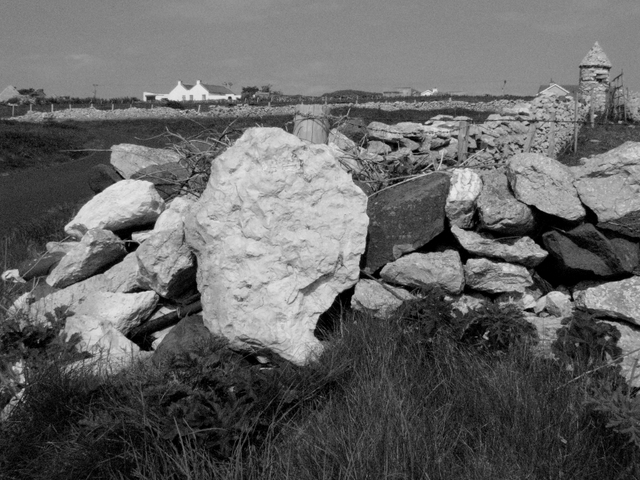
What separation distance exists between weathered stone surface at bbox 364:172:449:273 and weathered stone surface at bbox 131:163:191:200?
7.96 feet

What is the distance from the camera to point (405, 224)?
5355 millimetres

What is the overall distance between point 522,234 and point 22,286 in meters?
4.69

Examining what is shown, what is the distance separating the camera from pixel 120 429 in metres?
3.71

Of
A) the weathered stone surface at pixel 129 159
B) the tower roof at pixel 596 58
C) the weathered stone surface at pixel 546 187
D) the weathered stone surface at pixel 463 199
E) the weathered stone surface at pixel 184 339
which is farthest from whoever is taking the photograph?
the tower roof at pixel 596 58

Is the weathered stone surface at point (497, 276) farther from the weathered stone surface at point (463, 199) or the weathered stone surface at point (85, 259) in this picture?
the weathered stone surface at point (85, 259)

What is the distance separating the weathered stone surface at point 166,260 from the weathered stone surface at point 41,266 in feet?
5.12

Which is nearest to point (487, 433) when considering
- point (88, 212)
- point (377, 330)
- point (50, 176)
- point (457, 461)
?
point (457, 461)

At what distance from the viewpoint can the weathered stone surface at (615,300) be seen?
4840 millimetres

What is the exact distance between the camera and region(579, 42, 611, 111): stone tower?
98.2ft

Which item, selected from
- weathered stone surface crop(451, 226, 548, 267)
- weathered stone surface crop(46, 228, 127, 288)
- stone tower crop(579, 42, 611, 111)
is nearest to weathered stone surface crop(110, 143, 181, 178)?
weathered stone surface crop(46, 228, 127, 288)

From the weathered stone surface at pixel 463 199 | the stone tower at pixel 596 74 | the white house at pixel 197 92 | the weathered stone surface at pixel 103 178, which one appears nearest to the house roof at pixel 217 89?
the white house at pixel 197 92

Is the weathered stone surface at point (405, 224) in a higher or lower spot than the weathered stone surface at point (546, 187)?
lower

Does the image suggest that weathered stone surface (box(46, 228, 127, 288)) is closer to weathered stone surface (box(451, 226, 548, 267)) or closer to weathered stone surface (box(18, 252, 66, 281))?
weathered stone surface (box(18, 252, 66, 281))

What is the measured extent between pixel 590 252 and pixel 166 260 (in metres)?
3.43
